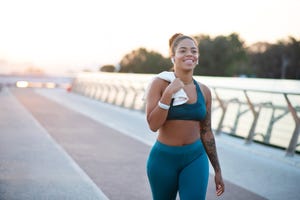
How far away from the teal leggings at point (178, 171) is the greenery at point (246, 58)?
8818 centimetres

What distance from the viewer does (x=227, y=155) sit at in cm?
998

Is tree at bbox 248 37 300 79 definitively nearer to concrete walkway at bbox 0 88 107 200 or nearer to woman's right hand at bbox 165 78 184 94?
concrete walkway at bbox 0 88 107 200

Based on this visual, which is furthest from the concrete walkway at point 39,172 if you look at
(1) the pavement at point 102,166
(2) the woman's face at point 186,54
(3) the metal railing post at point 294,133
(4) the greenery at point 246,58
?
(4) the greenery at point 246,58

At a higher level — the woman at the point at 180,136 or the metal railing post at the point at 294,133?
the woman at the point at 180,136

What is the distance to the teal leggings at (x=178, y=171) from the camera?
346 centimetres

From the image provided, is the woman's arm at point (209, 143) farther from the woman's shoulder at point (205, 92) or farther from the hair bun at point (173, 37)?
the hair bun at point (173, 37)

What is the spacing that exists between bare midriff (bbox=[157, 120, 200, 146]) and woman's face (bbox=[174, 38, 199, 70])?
0.40m

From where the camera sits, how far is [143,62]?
123m

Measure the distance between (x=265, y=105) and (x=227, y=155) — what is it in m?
2.33

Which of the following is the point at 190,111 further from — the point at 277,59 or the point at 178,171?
the point at 277,59

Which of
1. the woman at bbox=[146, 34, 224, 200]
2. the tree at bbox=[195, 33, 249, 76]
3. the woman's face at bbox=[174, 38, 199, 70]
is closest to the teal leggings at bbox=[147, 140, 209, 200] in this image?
the woman at bbox=[146, 34, 224, 200]

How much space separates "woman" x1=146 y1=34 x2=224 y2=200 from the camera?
11.3ft

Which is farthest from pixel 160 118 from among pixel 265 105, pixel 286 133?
pixel 265 105

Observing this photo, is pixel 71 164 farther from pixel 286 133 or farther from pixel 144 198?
pixel 286 133
